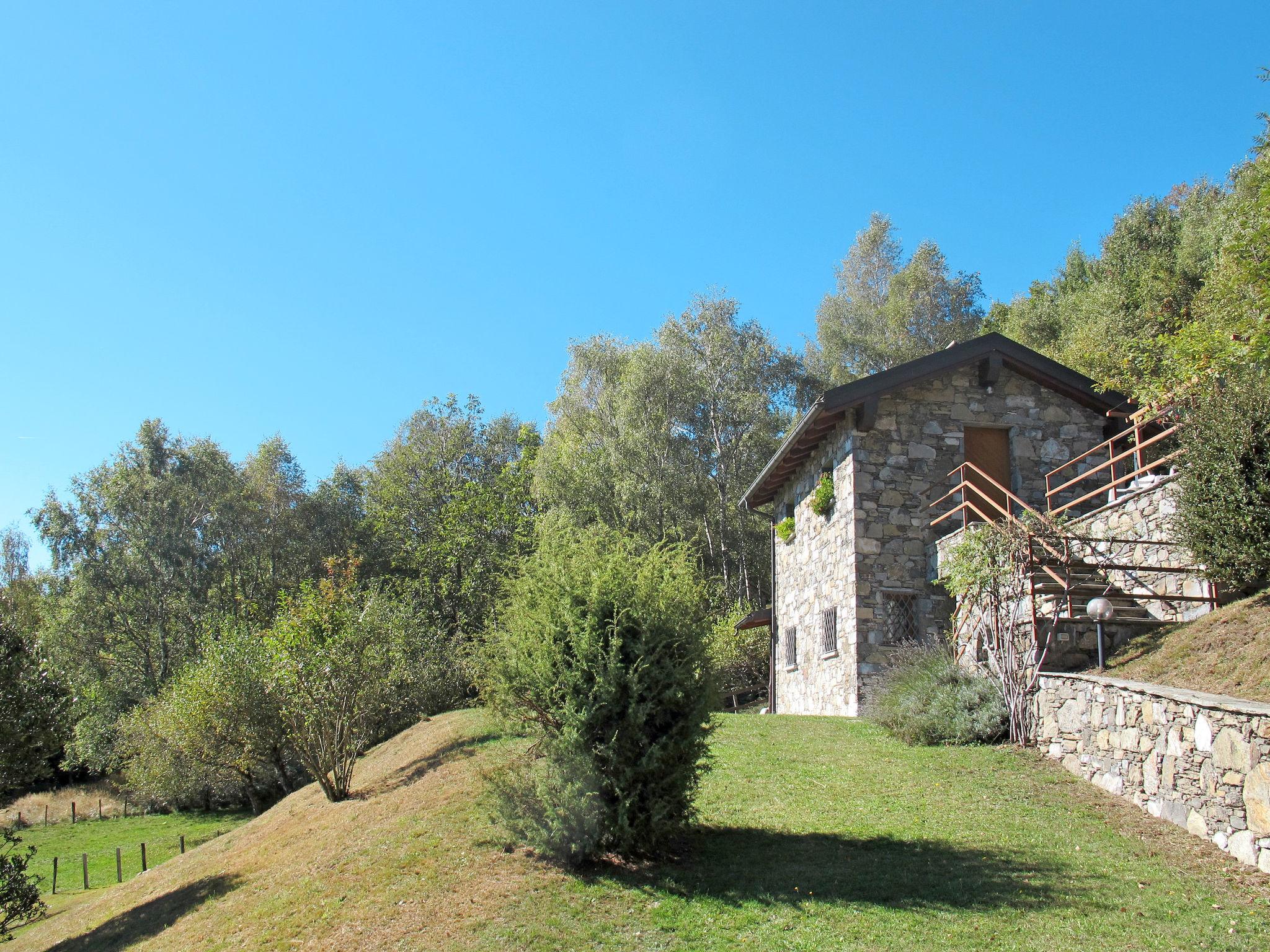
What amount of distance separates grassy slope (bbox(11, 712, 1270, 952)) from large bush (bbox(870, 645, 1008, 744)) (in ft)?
1.29

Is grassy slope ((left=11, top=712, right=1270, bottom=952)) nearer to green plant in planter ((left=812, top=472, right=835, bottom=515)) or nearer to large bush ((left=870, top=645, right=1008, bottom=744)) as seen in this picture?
large bush ((left=870, top=645, right=1008, bottom=744))

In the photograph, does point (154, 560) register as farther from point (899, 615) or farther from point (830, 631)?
point (899, 615)

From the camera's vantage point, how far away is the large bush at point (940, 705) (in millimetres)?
10891

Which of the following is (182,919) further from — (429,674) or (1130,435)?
(1130,435)

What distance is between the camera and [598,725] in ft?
24.4

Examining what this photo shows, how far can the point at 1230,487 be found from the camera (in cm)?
1023

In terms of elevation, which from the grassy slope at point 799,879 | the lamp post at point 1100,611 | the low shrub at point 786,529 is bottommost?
the grassy slope at point 799,879

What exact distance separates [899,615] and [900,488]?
2245mm

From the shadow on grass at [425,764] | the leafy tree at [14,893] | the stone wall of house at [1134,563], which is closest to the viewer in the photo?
the stone wall of house at [1134,563]

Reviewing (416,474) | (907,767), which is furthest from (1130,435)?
(416,474)

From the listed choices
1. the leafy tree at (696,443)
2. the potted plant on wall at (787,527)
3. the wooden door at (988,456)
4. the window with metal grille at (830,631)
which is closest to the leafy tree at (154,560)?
the leafy tree at (696,443)

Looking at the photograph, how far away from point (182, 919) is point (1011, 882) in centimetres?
876

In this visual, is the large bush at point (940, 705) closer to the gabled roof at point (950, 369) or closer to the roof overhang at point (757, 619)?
the gabled roof at point (950, 369)

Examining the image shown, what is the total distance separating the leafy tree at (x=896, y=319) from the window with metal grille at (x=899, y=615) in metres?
18.3
